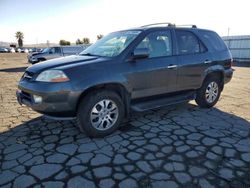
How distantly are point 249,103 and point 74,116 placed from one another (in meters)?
5.03

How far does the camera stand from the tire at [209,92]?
570cm

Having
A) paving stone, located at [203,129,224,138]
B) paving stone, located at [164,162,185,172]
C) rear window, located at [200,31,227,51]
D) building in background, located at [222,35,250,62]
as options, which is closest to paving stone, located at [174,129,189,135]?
paving stone, located at [203,129,224,138]

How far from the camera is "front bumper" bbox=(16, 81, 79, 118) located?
3.69 meters

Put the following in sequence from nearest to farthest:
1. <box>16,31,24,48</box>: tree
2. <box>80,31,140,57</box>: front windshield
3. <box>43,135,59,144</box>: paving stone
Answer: <box>43,135,59,144</box>: paving stone
<box>80,31,140,57</box>: front windshield
<box>16,31,24,48</box>: tree

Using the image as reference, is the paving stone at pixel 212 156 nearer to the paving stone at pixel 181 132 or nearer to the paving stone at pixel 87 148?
the paving stone at pixel 181 132

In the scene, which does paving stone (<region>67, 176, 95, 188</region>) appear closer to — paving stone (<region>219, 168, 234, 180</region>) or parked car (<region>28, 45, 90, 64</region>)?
paving stone (<region>219, 168, 234, 180</region>)

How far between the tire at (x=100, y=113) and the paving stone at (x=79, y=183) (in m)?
1.16

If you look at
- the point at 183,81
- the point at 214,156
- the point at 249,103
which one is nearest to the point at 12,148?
the point at 214,156

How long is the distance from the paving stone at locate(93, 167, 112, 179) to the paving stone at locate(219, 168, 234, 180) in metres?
1.47

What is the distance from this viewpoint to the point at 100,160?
3.37 metres

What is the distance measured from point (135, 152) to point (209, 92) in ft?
10.3

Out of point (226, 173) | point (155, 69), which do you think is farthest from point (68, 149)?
point (226, 173)

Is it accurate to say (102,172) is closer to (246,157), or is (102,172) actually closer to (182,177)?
(182,177)

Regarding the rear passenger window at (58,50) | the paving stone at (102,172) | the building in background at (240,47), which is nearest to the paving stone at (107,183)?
the paving stone at (102,172)
